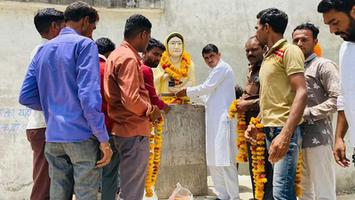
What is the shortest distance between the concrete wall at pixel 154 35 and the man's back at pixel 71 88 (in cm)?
379

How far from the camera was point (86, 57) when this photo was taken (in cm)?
293

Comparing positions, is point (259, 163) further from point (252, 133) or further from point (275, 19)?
point (275, 19)

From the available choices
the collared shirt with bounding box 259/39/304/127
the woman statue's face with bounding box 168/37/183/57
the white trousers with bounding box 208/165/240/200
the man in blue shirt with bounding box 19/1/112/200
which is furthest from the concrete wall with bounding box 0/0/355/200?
the collared shirt with bounding box 259/39/304/127

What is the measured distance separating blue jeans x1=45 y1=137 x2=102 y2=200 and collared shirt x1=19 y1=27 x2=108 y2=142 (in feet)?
0.22

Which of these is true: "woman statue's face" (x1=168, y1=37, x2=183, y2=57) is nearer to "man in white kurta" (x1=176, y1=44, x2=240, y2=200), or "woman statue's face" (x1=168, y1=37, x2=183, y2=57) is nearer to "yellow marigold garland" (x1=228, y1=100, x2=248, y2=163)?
"man in white kurta" (x1=176, y1=44, x2=240, y2=200)

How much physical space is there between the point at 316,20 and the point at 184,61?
9.77 feet

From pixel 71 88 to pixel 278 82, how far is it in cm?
155

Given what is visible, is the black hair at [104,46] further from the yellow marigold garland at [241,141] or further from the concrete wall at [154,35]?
the concrete wall at [154,35]

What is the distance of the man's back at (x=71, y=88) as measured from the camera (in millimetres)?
2863

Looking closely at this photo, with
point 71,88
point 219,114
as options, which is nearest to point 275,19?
point 71,88

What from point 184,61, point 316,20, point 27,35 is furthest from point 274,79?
point 316,20

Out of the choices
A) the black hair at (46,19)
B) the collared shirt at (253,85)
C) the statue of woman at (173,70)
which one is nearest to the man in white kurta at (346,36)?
the collared shirt at (253,85)

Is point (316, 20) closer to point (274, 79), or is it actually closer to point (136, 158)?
point (274, 79)

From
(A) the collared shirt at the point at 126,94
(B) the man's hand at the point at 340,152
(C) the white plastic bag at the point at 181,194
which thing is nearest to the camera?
(B) the man's hand at the point at 340,152
